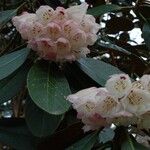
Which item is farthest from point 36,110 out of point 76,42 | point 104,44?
point 104,44

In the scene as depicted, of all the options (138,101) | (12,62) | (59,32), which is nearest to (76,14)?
(59,32)

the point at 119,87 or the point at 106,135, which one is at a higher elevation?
the point at 119,87

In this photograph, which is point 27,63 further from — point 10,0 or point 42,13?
point 10,0

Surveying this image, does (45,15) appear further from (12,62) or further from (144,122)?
(144,122)

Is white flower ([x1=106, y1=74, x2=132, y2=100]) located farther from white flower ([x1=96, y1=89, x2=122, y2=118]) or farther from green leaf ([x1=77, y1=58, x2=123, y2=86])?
green leaf ([x1=77, y1=58, x2=123, y2=86])

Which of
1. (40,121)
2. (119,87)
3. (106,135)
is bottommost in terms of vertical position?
(106,135)

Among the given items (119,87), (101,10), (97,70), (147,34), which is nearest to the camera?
(119,87)

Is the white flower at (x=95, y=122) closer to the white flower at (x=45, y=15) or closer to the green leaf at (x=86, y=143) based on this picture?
the green leaf at (x=86, y=143)

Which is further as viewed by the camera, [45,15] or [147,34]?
[147,34]
